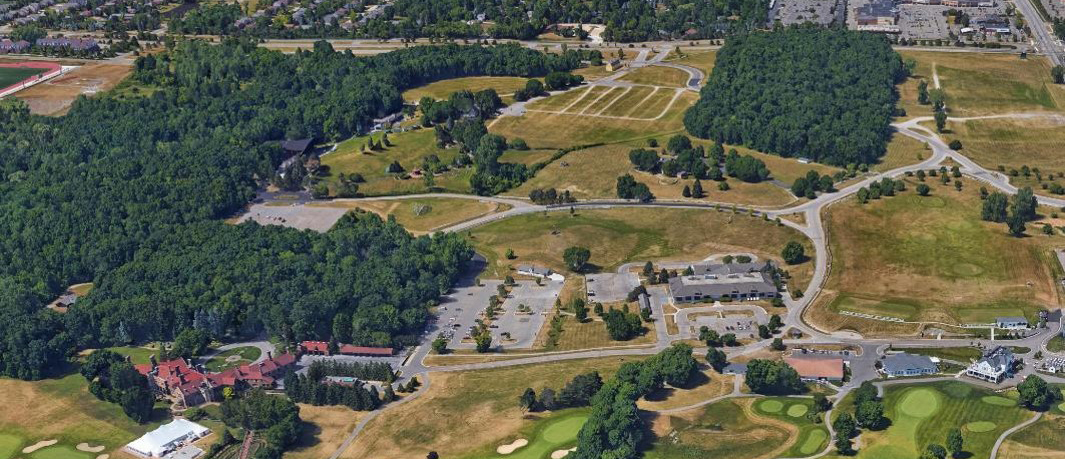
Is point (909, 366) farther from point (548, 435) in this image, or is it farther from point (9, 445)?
point (9, 445)

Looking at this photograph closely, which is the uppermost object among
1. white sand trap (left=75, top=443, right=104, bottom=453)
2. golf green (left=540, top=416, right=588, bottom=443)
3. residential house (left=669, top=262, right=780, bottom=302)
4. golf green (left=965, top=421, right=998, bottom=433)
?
residential house (left=669, top=262, right=780, bottom=302)

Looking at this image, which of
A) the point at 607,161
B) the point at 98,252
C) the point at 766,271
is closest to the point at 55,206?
the point at 98,252

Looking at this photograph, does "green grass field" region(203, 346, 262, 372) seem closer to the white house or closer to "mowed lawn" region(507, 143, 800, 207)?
"mowed lawn" region(507, 143, 800, 207)

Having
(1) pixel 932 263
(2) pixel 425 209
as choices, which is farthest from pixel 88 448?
(1) pixel 932 263

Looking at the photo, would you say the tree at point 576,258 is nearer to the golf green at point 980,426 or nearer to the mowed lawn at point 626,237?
the mowed lawn at point 626,237

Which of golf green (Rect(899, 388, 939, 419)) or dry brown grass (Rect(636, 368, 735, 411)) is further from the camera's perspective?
dry brown grass (Rect(636, 368, 735, 411))

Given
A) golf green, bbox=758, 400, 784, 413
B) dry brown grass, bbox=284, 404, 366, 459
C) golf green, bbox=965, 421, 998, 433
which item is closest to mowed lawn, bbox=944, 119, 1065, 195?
golf green, bbox=965, 421, 998, 433
